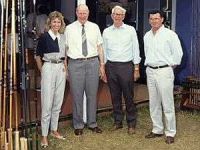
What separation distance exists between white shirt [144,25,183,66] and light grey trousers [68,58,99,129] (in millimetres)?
831

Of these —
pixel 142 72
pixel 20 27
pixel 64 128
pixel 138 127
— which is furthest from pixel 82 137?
pixel 142 72

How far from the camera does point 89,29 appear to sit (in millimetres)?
5867

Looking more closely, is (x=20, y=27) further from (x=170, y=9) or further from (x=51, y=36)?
(x=170, y=9)

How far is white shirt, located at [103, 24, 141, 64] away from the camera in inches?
233

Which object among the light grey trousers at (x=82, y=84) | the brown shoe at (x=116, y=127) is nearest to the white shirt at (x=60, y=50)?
the light grey trousers at (x=82, y=84)

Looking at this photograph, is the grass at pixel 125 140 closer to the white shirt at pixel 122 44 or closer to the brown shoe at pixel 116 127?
the brown shoe at pixel 116 127

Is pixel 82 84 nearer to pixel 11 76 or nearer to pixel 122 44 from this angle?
pixel 122 44

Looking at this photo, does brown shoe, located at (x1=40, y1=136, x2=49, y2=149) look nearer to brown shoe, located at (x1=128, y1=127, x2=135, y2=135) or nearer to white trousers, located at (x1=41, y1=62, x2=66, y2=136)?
white trousers, located at (x1=41, y1=62, x2=66, y2=136)

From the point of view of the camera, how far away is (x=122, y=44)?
5.90m

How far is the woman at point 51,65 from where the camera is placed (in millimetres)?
5391

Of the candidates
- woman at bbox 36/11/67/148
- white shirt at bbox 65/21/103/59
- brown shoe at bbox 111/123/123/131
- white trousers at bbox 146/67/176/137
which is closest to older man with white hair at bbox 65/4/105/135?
white shirt at bbox 65/21/103/59

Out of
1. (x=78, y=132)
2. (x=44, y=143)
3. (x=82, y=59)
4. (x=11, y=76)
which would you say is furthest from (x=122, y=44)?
(x=11, y=76)

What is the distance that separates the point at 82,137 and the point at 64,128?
505 millimetres

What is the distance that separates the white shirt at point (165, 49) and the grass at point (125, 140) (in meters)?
1.06
